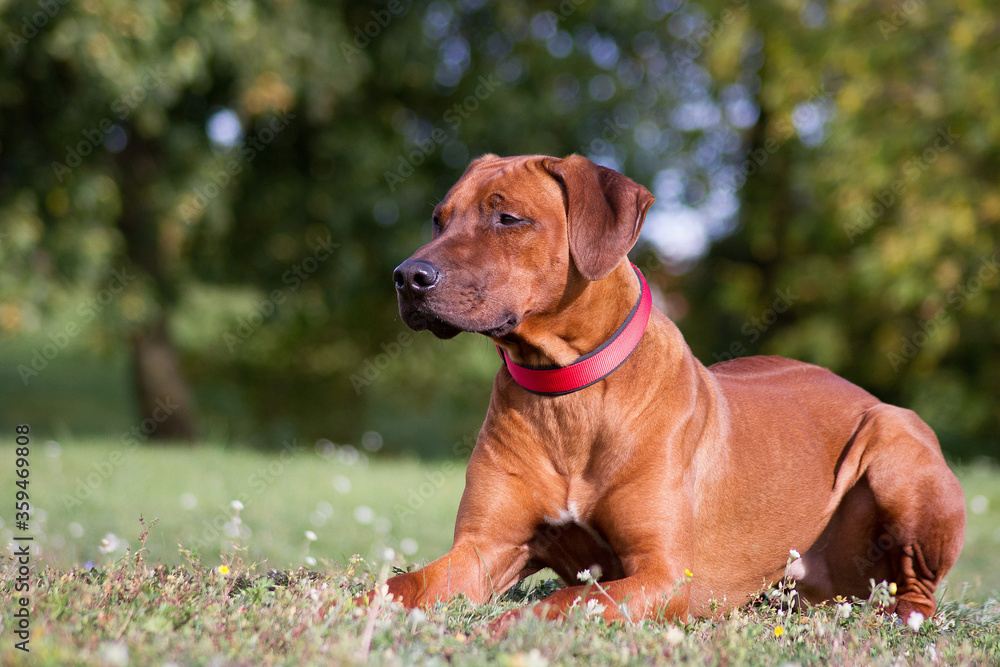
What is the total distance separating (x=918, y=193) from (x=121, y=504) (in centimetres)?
1057

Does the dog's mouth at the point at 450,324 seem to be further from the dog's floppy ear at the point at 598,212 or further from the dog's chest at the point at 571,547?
the dog's chest at the point at 571,547

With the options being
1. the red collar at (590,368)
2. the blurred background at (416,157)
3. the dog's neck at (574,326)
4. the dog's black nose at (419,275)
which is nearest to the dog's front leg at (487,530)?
the red collar at (590,368)

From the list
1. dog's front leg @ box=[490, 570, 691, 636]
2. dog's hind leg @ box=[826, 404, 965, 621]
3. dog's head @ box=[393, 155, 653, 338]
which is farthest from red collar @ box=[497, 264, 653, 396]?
dog's hind leg @ box=[826, 404, 965, 621]

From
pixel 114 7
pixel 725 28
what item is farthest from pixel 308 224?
pixel 725 28

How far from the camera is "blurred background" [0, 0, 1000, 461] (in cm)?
995

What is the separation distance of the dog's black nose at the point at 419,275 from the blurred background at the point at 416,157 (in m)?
6.36

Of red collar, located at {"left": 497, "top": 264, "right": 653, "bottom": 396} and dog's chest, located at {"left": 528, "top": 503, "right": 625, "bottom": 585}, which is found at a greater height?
red collar, located at {"left": 497, "top": 264, "right": 653, "bottom": 396}

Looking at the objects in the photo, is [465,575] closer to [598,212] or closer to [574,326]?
[574,326]

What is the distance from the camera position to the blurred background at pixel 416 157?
9.95m

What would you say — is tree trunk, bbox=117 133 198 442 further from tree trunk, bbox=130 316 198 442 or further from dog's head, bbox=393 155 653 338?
dog's head, bbox=393 155 653 338

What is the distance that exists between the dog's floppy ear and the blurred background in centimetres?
636

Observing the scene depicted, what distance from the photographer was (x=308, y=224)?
12211 mm

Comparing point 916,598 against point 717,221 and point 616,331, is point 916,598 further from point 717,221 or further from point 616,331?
point 717,221

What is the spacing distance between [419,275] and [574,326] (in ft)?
2.15
